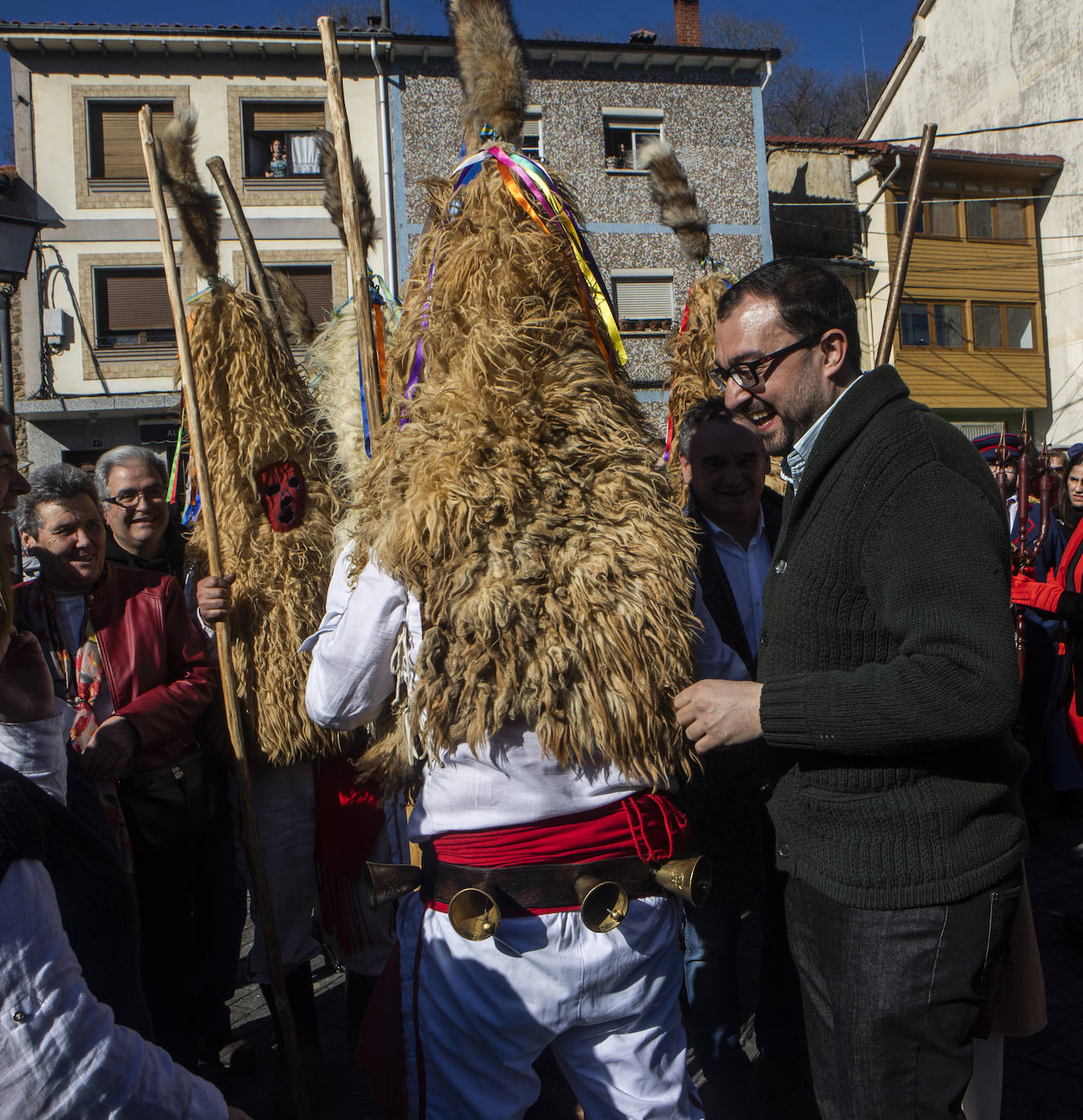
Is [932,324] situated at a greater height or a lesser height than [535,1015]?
greater

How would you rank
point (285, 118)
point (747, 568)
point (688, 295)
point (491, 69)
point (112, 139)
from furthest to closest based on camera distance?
point (285, 118)
point (112, 139)
point (688, 295)
point (747, 568)
point (491, 69)

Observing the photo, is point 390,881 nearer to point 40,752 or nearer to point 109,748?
point 40,752

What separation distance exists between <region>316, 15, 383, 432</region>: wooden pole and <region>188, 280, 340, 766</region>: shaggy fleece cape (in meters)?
0.62

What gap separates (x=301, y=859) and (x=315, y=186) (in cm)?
1698

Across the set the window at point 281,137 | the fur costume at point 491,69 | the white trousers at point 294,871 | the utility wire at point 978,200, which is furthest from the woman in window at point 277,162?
the fur costume at point 491,69

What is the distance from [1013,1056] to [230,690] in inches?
109

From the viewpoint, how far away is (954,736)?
1478 millimetres

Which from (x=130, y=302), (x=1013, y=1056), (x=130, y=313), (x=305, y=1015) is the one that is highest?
(x=130, y=302)

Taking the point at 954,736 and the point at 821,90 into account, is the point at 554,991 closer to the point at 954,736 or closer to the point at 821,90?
the point at 954,736

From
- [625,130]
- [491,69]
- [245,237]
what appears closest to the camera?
[491,69]

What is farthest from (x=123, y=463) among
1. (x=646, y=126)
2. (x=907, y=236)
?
(x=646, y=126)

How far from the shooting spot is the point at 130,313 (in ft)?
56.4

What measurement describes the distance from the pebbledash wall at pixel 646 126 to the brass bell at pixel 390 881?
55.1 ft

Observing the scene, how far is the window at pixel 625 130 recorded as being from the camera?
19.0m
